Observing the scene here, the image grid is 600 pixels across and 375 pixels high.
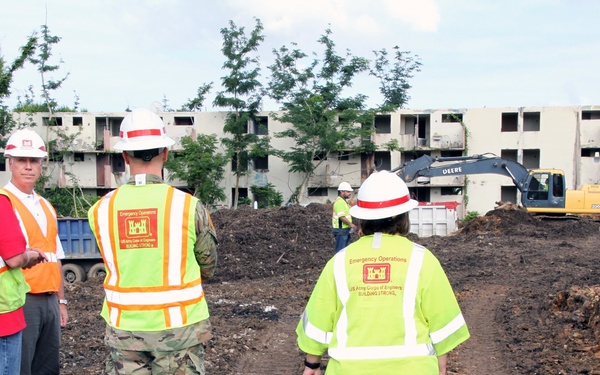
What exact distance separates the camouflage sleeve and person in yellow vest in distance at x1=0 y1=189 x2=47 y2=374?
42.3 inches

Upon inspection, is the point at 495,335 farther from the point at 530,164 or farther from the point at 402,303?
the point at 530,164

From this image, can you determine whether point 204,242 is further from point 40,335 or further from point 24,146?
point 24,146

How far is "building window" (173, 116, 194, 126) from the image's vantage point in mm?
40241

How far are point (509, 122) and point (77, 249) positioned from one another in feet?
106

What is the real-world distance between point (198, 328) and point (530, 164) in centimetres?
3809

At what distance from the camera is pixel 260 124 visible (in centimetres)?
3909

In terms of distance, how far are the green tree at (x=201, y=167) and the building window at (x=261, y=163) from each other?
3.72 m

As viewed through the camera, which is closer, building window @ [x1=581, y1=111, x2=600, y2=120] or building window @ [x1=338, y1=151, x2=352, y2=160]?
building window @ [x1=581, y1=111, x2=600, y2=120]

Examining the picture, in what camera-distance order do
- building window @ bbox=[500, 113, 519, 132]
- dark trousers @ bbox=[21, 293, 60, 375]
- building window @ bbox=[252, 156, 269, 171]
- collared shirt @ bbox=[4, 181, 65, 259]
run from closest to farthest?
dark trousers @ bbox=[21, 293, 60, 375], collared shirt @ bbox=[4, 181, 65, 259], building window @ bbox=[500, 113, 519, 132], building window @ bbox=[252, 156, 269, 171]

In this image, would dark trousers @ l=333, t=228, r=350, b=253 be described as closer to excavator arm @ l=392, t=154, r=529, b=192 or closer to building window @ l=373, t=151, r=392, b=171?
excavator arm @ l=392, t=154, r=529, b=192

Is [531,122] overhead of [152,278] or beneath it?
overhead

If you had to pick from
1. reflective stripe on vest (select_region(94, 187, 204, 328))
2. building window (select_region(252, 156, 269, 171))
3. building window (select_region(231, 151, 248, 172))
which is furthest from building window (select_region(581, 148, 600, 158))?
reflective stripe on vest (select_region(94, 187, 204, 328))

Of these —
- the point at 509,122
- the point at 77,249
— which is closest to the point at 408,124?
the point at 509,122

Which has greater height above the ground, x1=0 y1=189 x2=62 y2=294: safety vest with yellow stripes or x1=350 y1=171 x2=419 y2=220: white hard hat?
x1=350 y1=171 x2=419 y2=220: white hard hat
